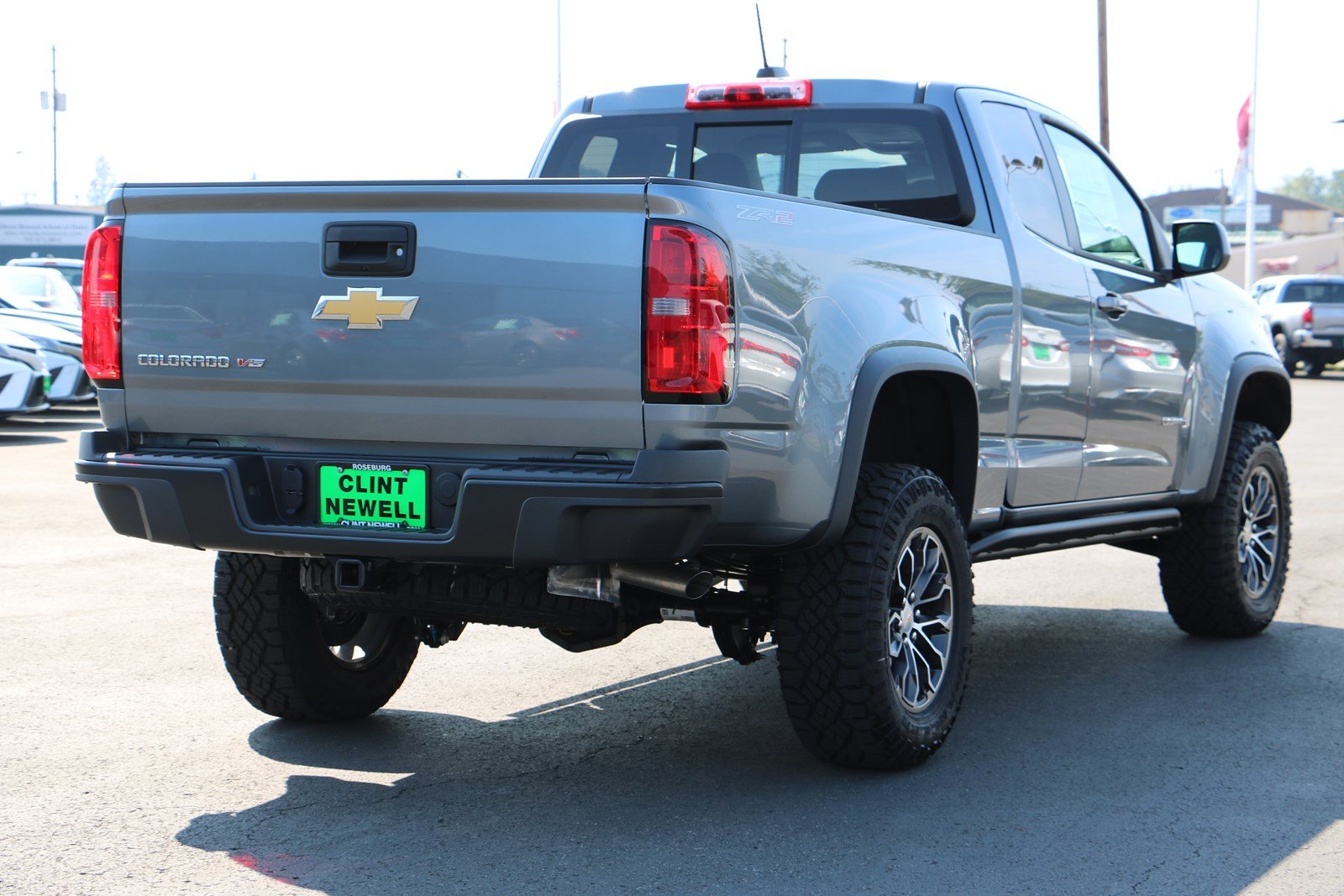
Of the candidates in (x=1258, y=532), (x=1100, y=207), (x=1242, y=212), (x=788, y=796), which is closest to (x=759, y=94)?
(x=1100, y=207)

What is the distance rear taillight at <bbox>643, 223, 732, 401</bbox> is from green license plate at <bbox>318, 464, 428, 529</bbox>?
0.66 m

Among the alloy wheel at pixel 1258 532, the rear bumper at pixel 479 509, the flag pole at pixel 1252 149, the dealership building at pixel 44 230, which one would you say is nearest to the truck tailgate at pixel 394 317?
the rear bumper at pixel 479 509

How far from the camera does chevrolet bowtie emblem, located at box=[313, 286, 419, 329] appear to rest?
4.01m

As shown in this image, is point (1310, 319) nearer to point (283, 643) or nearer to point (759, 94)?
point (759, 94)

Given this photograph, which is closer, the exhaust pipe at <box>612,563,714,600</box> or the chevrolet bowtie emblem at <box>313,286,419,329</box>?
the chevrolet bowtie emblem at <box>313,286,419,329</box>

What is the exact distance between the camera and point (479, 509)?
386 centimetres

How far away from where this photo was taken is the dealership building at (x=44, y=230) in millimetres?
62688

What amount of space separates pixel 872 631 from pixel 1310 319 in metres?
27.6

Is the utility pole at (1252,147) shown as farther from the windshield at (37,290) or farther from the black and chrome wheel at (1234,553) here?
the black and chrome wheel at (1234,553)

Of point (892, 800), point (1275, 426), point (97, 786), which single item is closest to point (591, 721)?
point (892, 800)

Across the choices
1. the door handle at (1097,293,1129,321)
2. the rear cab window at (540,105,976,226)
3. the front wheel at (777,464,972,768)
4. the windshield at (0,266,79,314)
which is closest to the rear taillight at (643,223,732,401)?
the front wheel at (777,464,972,768)

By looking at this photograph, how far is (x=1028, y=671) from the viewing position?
6.15 meters

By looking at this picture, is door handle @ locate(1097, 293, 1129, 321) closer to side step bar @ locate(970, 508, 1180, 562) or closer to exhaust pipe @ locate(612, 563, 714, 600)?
side step bar @ locate(970, 508, 1180, 562)

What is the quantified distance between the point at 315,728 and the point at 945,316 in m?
2.36
